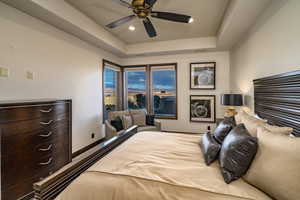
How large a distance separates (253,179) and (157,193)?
0.66 m

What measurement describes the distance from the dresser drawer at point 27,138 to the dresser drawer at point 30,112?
84 mm

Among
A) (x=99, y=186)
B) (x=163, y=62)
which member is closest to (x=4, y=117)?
(x=99, y=186)

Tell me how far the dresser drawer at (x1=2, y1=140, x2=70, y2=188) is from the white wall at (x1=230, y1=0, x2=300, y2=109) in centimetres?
321

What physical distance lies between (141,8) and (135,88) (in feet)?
10.6

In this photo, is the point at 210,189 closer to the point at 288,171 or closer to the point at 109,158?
the point at 288,171

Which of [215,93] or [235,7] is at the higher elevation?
[235,7]

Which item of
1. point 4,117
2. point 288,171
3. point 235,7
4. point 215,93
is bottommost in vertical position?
point 288,171

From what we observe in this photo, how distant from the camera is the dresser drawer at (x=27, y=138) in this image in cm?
159

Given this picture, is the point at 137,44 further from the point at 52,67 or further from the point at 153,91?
the point at 52,67

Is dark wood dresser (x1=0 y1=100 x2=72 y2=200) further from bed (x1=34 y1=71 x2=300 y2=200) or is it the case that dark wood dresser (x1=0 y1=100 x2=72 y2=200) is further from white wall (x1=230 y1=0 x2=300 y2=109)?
white wall (x1=230 y1=0 x2=300 y2=109)

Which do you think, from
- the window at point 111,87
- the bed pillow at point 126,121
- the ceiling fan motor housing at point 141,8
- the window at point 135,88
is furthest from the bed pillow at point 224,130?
the window at point 135,88

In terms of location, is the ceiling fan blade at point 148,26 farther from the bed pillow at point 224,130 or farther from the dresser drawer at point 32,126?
the dresser drawer at point 32,126

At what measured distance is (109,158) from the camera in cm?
142

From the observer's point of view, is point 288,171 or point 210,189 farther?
point 210,189
